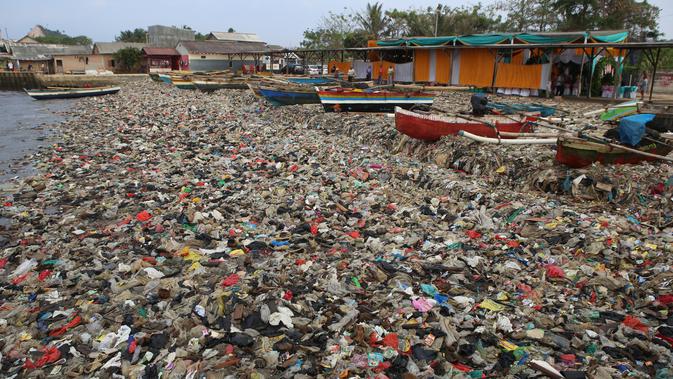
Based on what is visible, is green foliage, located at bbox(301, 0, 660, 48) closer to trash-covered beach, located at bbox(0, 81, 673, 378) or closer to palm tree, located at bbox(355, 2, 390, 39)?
palm tree, located at bbox(355, 2, 390, 39)

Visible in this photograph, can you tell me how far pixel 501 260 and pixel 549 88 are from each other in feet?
59.5

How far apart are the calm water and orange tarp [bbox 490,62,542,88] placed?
2057 cm

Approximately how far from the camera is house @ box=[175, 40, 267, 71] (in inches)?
1885

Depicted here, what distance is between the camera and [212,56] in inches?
1935

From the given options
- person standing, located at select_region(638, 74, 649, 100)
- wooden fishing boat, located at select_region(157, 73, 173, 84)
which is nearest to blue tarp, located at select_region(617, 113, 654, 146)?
person standing, located at select_region(638, 74, 649, 100)

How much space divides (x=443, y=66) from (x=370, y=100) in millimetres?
10316

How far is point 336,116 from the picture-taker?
17.2 meters

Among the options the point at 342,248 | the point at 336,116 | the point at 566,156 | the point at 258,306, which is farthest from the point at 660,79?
the point at 258,306

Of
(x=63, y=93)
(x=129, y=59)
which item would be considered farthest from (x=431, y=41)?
(x=129, y=59)

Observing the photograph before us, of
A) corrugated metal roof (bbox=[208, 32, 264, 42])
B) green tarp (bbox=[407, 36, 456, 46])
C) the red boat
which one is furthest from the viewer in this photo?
corrugated metal roof (bbox=[208, 32, 264, 42])

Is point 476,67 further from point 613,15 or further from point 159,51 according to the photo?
point 159,51

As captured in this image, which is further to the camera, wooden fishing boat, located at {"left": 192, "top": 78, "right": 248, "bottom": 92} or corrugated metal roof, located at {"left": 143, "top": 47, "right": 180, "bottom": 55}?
corrugated metal roof, located at {"left": 143, "top": 47, "right": 180, "bottom": 55}

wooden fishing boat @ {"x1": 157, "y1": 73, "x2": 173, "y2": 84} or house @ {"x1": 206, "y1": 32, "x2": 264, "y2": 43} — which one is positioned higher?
house @ {"x1": 206, "y1": 32, "x2": 264, "y2": 43}

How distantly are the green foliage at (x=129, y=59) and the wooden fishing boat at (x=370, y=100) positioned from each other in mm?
44706
